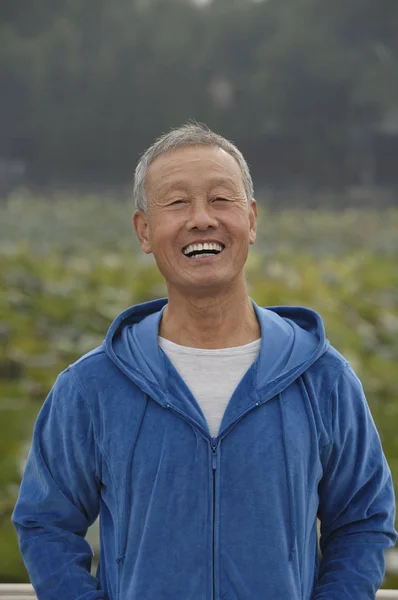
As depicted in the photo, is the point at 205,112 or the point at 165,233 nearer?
the point at 165,233

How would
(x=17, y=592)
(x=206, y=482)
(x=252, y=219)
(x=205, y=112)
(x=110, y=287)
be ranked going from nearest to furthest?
(x=206, y=482), (x=252, y=219), (x=17, y=592), (x=110, y=287), (x=205, y=112)

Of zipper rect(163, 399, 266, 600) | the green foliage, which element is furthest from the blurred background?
zipper rect(163, 399, 266, 600)

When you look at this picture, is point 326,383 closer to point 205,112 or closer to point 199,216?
point 199,216

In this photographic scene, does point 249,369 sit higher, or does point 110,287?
point 110,287

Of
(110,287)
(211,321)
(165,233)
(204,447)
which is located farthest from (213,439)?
(110,287)

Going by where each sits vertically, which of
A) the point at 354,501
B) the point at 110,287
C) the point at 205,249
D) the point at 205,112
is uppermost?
the point at 205,112

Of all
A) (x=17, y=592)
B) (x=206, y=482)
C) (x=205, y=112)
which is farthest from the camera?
(x=205, y=112)

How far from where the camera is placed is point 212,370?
953 mm

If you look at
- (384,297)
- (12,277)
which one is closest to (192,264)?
(384,297)

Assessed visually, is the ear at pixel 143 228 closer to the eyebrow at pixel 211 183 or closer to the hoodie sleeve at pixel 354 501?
the eyebrow at pixel 211 183

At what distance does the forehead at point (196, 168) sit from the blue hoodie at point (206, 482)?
7.1 inches

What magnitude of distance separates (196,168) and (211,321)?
0.19 m

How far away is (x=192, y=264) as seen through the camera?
3.04 ft

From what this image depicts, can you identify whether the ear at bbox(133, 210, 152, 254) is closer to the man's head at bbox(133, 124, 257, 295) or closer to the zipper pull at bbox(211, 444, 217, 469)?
the man's head at bbox(133, 124, 257, 295)
